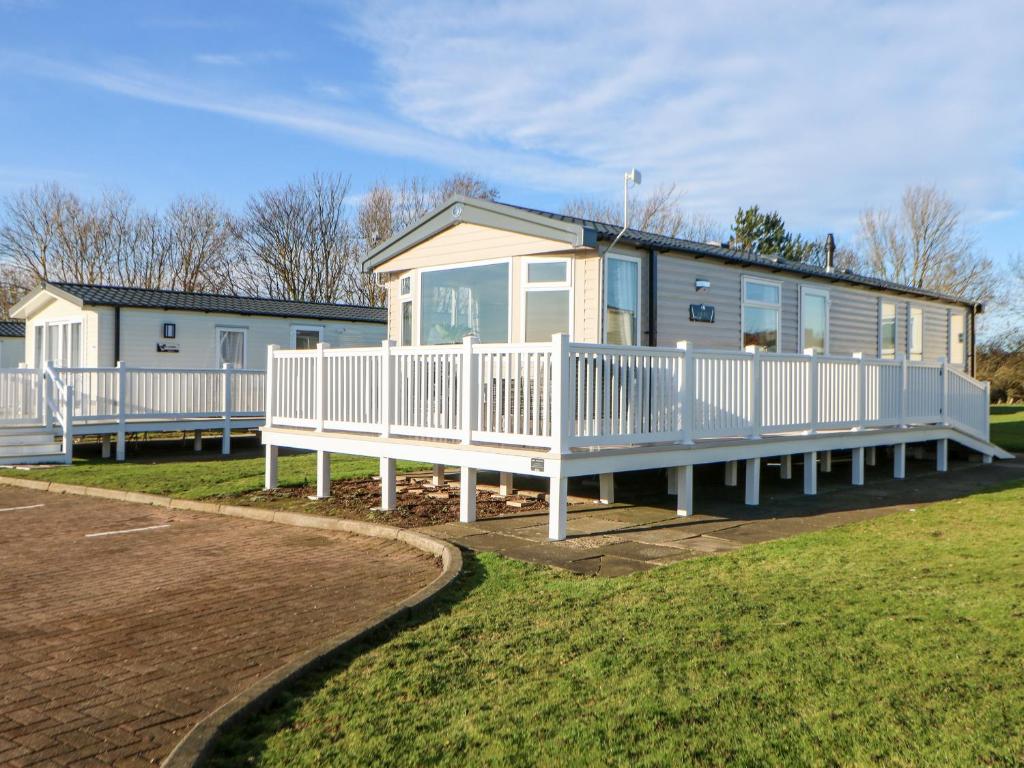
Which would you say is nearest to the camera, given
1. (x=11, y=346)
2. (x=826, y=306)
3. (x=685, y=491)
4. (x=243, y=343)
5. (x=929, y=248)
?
(x=685, y=491)

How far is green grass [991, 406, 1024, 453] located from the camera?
17.3 metres

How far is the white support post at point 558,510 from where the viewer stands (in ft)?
24.0

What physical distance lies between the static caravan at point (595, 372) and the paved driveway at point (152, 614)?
4.86 feet

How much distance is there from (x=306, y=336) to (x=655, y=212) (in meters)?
22.9

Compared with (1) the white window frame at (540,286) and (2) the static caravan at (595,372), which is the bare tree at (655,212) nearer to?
(2) the static caravan at (595,372)

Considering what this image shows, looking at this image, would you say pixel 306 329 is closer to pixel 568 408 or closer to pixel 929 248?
pixel 568 408

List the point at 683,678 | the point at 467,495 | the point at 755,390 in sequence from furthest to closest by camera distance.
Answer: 1. the point at 755,390
2. the point at 467,495
3. the point at 683,678

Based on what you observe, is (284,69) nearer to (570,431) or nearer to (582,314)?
(582,314)

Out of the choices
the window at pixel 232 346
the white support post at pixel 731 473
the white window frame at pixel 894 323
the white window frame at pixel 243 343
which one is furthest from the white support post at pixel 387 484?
the window at pixel 232 346

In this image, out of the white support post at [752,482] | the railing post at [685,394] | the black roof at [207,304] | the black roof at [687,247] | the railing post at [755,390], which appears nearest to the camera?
the railing post at [685,394]

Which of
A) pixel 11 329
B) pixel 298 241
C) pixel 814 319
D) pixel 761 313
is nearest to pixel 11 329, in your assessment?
pixel 11 329

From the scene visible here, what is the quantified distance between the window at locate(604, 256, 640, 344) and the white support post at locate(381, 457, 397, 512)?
3.03m

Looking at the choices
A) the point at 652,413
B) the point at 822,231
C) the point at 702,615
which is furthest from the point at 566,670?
the point at 822,231

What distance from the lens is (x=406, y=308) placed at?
41.8 ft
